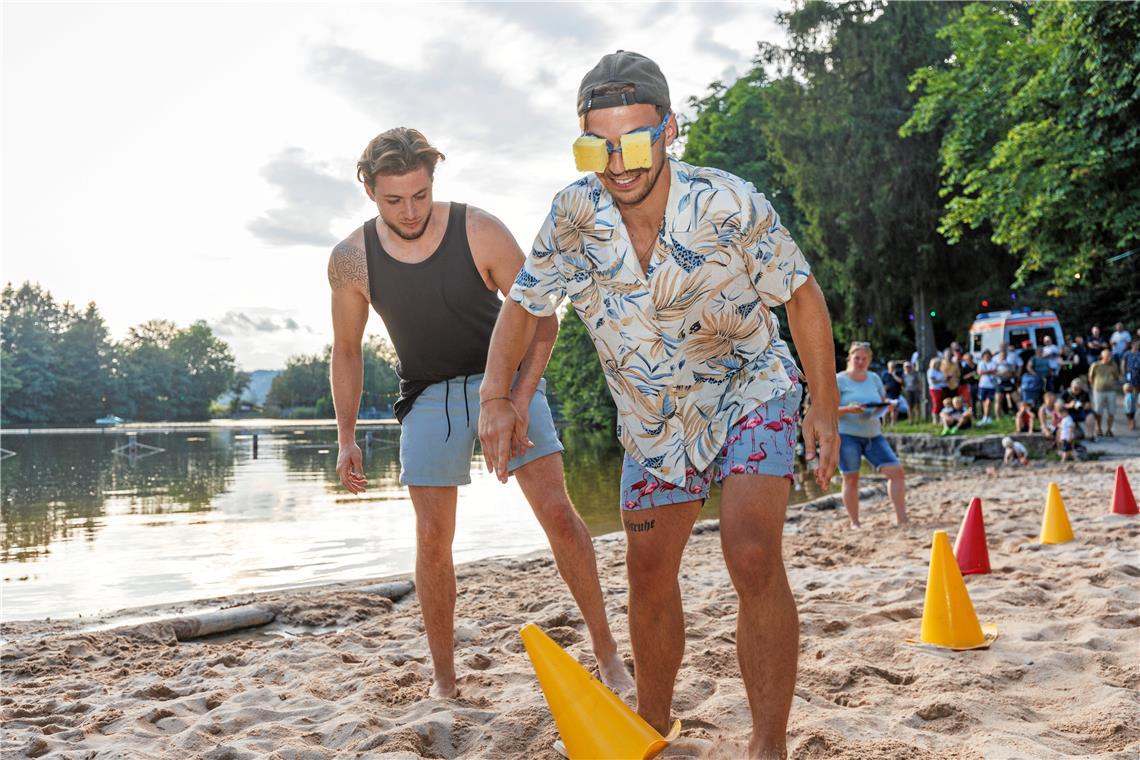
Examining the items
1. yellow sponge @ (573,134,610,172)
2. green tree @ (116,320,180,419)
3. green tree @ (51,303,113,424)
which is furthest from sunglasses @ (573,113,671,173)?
green tree @ (116,320,180,419)

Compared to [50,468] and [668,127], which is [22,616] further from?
[50,468]

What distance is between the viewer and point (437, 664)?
435 centimetres

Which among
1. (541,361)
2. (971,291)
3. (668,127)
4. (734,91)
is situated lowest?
(541,361)

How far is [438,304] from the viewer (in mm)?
4215

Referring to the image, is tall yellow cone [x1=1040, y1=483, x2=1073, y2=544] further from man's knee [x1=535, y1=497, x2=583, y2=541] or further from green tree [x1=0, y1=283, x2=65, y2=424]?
green tree [x1=0, y1=283, x2=65, y2=424]

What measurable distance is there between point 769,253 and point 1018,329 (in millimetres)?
28550

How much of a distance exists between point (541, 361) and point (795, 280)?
3.32 feet

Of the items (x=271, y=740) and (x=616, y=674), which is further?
(x=616, y=674)

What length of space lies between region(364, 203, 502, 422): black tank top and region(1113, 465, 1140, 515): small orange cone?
7699mm

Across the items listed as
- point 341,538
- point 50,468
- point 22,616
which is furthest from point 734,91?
point 22,616

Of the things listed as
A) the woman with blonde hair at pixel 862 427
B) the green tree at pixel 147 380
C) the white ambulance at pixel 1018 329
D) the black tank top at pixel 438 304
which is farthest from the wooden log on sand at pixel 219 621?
the green tree at pixel 147 380

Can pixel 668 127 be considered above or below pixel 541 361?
above

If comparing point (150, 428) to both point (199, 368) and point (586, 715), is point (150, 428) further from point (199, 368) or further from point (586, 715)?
point (586, 715)

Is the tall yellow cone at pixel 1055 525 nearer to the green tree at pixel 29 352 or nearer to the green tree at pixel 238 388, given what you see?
the green tree at pixel 29 352
